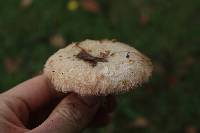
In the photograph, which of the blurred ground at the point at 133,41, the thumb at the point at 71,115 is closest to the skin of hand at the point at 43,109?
the thumb at the point at 71,115

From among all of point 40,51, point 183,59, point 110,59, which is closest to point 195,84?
point 183,59

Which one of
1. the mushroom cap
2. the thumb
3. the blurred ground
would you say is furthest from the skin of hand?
the blurred ground

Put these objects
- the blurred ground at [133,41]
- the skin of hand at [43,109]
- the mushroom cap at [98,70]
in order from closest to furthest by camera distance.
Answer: the mushroom cap at [98,70], the skin of hand at [43,109], the blurred ground at [133,41]

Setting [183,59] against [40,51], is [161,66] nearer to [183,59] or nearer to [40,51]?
[183,59]

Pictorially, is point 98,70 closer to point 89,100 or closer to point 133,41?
point 89,100

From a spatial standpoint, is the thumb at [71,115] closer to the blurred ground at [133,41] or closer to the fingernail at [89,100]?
the fingernail at [89,100]
